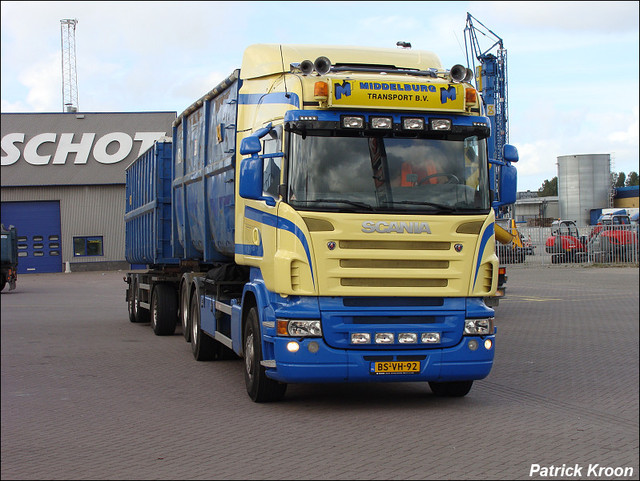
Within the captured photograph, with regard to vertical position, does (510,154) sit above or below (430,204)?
above

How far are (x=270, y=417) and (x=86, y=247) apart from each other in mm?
3293

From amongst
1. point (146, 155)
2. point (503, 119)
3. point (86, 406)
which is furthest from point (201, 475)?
point (503, 119)

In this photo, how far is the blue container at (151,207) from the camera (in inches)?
603

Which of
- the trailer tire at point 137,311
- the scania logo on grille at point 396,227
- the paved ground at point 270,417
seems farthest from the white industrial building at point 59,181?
the trailer tire at point 137,311

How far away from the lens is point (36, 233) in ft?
13.8

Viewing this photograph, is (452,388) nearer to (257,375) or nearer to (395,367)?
(395,367)

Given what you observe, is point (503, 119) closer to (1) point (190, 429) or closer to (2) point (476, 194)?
(2) point (476, 194)

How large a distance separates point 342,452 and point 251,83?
5.08 metres

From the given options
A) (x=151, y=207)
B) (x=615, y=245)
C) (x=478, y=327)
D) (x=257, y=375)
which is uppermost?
(x=151, y=207)

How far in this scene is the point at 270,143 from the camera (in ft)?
29.1

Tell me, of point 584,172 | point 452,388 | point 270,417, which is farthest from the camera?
point 452,388

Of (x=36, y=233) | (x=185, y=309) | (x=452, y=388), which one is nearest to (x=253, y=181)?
(x=452, y=388)

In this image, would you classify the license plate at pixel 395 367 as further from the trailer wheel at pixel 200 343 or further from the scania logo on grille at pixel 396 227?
the trailer wheel at pixel 200 343

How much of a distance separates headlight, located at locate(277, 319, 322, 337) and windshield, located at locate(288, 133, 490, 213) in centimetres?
Result: 116
